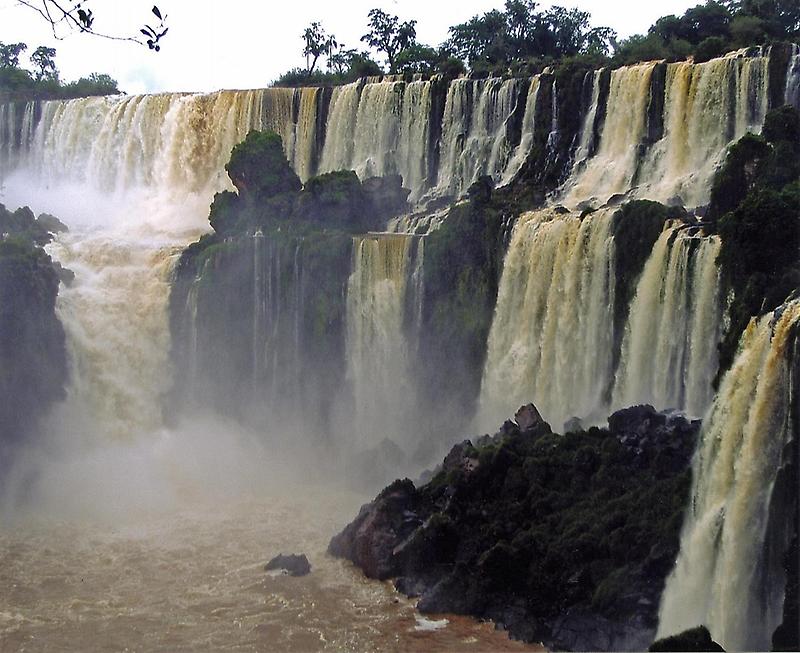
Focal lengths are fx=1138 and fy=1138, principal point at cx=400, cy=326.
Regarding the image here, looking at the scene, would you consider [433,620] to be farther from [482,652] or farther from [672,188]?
[672,188]

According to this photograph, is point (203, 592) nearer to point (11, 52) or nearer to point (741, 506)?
point (741, 506)

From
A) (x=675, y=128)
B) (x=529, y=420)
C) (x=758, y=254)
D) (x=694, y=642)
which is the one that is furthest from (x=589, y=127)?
(x=694, y=642)

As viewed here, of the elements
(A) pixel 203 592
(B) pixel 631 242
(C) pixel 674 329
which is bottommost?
(A) pixel 203 592

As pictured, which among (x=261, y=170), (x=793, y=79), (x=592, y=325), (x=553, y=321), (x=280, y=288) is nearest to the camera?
(x=592, y=325)

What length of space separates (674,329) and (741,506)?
18.9 feet

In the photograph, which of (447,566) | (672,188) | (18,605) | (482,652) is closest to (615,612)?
(482,652)

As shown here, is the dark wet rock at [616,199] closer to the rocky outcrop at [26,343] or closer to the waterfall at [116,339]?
the waterfall at [116,339]

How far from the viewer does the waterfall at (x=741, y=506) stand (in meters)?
13.1

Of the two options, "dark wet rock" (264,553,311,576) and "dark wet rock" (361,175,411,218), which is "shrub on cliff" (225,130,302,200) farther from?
"dark wet rock" (264,553,311,576)

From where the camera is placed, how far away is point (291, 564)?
18.5 meters

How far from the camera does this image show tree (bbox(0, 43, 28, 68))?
175 feet

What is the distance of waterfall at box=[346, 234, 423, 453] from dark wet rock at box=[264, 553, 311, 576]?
6437 millimetres

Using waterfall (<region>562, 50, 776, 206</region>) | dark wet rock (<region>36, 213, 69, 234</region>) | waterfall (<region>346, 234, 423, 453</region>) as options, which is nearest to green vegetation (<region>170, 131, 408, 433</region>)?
waterfall (<region>346, 234, 423, 453</region>)

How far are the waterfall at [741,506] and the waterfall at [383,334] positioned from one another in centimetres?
1065
